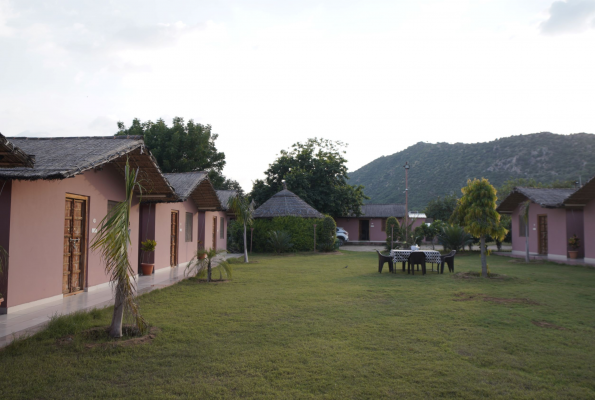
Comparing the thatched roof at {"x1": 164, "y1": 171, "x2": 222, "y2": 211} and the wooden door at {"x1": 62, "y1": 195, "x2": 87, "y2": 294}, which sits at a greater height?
the thatched roof at {"x1": 164, "y1": 171, "x2": 222, "y2": 211}

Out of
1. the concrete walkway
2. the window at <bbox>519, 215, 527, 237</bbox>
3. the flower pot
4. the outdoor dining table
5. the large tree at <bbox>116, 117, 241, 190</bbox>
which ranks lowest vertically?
the concrete walkway

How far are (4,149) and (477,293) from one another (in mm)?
8675

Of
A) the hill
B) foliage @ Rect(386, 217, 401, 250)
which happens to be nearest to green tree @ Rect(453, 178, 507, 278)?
foliage @ Rect(386, 217, 401, 250)

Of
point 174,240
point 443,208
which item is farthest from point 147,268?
point 443,208

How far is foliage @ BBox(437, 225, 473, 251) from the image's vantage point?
19.7 metres

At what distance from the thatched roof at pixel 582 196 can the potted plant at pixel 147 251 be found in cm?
1445

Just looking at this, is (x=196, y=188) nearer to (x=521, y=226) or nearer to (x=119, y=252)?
(x=119, y=252)

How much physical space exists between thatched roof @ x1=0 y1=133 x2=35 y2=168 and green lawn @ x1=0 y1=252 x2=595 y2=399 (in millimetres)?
2169

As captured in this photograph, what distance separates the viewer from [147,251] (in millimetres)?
11391

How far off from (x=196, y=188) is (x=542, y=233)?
15659 mm

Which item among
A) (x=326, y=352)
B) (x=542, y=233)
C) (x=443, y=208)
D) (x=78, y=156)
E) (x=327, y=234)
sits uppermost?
(x=443, y=208)

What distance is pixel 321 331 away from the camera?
17.6ft

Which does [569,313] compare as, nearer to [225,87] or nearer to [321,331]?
[321,331]

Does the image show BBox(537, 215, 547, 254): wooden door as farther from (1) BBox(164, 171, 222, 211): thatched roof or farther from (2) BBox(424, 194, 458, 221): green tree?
(2) BBox(424, 194, 458, 221): green tree
